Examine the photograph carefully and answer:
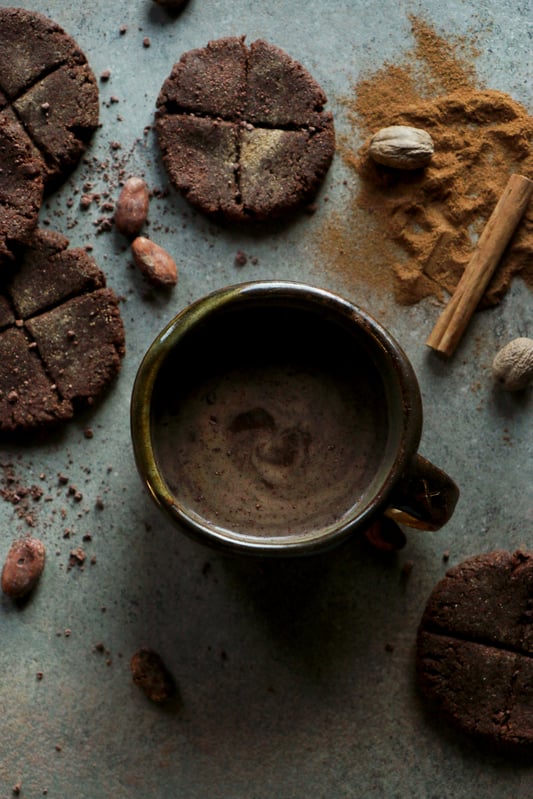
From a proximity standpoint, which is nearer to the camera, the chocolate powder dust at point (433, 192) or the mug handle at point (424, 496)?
the mug handle at point (424, 496)

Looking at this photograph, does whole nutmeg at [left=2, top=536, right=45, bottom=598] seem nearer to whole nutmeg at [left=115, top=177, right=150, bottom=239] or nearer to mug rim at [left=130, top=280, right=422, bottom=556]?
mug rim at [left=130, top=280, right=422, bottom=556]

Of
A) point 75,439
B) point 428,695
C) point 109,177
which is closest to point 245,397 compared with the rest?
point 75,439

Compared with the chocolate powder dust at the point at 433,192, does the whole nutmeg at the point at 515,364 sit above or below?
below

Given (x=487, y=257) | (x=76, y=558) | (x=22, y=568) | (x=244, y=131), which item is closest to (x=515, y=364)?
(x=487, y=257)

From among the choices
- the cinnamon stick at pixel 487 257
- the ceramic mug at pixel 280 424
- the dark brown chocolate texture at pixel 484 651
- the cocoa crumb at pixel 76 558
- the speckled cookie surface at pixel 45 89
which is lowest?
the cocoa crumb at pixel 76 558

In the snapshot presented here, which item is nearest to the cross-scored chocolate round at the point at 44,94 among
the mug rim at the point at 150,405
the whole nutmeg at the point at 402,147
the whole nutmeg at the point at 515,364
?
the mug rim at the point at 150,405

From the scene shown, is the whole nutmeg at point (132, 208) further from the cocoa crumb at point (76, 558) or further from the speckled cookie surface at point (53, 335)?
the cocoa crumb at point (76, 558)

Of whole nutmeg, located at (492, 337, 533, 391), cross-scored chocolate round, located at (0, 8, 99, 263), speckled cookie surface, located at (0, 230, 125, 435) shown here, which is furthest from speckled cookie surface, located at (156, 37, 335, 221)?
whole nutmeg, located at (492, 337, 533, 391)
